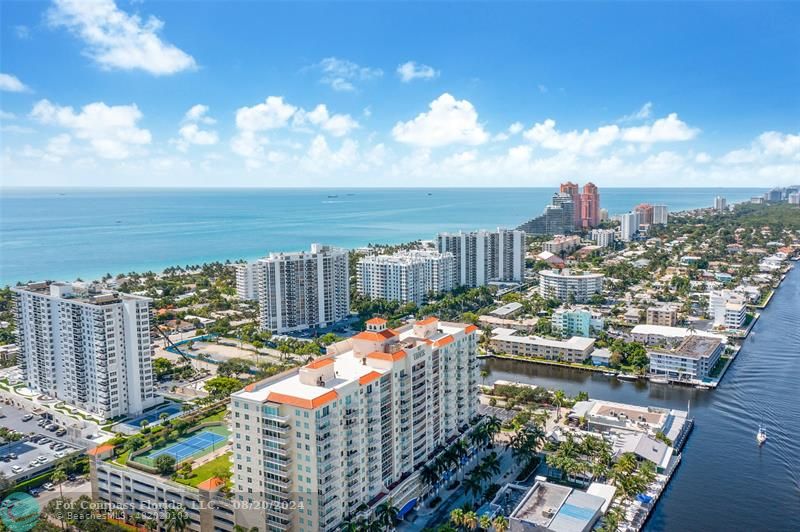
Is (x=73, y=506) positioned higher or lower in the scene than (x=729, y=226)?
lower

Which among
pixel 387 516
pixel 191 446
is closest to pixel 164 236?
pixel 191 446

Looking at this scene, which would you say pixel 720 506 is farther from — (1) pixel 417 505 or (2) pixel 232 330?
(2) pixel 232 330

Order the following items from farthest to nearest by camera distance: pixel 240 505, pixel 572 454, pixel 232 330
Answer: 1. pixel 232 330
2. pixel 572 454
3. pixel 240 505

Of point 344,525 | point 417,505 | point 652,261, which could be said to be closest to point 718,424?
point 417,505

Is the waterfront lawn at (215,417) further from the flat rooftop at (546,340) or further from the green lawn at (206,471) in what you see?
the flat rooftop at (546,340)

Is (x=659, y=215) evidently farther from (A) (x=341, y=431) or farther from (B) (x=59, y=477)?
(B) (x=59, y=477)

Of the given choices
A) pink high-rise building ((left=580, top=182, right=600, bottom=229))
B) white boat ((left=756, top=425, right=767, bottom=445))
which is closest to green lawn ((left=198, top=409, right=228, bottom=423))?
white boat ((left=756, top=425, right=767, bottom=445))

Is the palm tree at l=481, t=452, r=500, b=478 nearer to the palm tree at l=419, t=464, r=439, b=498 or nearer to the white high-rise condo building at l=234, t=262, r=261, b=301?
the palm tree at l=419, t=464, r=439, b=498
